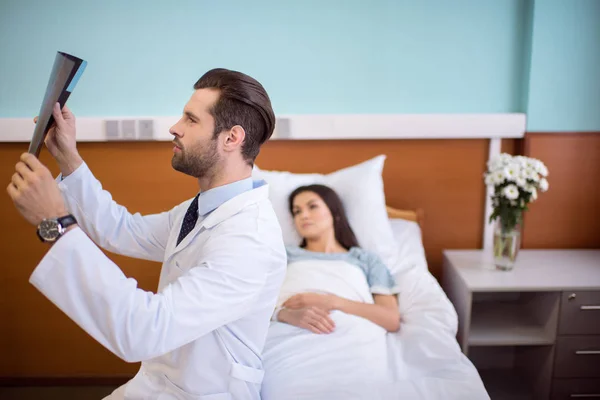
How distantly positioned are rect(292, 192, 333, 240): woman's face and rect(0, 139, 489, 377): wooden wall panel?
1.28ft

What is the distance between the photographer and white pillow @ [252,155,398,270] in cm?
A: 227

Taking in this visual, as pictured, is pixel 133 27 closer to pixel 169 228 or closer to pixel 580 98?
pixel 169 228

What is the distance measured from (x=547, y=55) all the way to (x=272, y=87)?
1.29m

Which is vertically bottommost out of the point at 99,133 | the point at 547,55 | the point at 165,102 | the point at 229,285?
the point at 229,285

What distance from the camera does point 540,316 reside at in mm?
2297

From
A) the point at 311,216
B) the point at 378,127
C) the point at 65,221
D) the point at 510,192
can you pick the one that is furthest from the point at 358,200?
the point at 65,221

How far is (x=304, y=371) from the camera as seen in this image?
153 cm

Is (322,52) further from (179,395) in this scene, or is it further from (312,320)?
(179,395)

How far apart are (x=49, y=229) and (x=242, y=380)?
59 cm

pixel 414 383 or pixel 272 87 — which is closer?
pixel 414 383

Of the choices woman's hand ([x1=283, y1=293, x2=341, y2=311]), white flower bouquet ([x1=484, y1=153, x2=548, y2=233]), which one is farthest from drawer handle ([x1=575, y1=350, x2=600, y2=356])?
woman's hand ([x1=283, y1=293, x2=341, y2=311])

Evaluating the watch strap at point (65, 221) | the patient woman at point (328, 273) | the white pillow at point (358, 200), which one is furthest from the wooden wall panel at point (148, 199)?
the watch strap at point (65, 221)

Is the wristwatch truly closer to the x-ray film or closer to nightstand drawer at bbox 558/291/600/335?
the x-ray film

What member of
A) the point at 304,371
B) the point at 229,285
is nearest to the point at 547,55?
the point at 304,371
